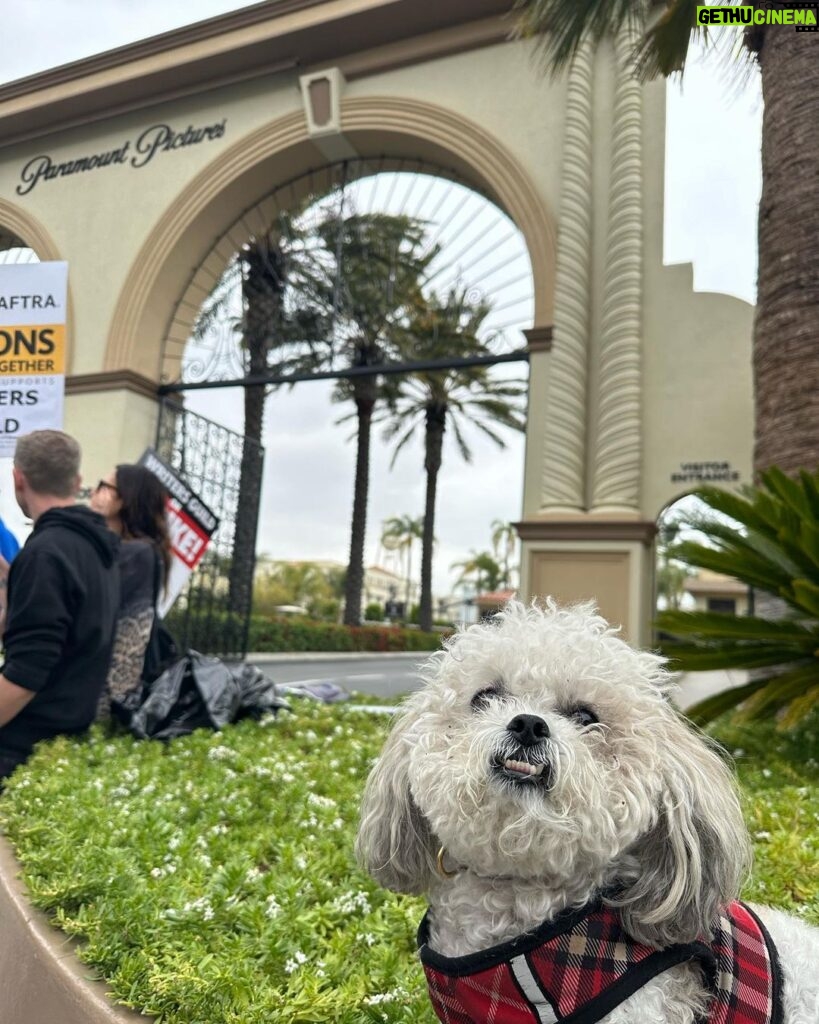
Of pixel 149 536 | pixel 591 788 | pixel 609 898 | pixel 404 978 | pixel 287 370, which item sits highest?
pixel 287 370

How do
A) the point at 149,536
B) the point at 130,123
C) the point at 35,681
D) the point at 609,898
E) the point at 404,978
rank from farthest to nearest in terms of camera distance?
the point at 130,123
the point at 149,536
the point at 35,681
the point at 404,978
the point at 609,898

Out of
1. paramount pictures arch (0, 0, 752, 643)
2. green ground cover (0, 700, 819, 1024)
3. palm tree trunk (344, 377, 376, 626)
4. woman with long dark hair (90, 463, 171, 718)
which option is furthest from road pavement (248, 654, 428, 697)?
green ground cover (0, 700, 819, 1024)

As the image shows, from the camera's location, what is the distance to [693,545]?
480cm

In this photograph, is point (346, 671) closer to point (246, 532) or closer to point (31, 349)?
point (246, 532)

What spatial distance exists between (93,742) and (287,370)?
58.9ft

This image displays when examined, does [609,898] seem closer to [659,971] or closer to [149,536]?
[659,971]

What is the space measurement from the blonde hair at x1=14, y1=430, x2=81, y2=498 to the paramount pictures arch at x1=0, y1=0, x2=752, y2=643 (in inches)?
216

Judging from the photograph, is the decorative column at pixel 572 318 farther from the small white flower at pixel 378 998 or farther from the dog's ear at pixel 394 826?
the dog's ear at pixel 394 826

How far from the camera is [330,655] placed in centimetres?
2348

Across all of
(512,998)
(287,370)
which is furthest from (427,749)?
(287,370)

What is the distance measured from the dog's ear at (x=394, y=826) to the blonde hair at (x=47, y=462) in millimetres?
3029

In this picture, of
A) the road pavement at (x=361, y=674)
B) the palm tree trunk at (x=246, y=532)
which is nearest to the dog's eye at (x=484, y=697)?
the road pavement at (x=361, y=674)

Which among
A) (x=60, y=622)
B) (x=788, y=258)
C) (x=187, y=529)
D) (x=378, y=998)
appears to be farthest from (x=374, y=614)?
(x=378, y=998)

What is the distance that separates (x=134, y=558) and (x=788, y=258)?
459 centimetres
